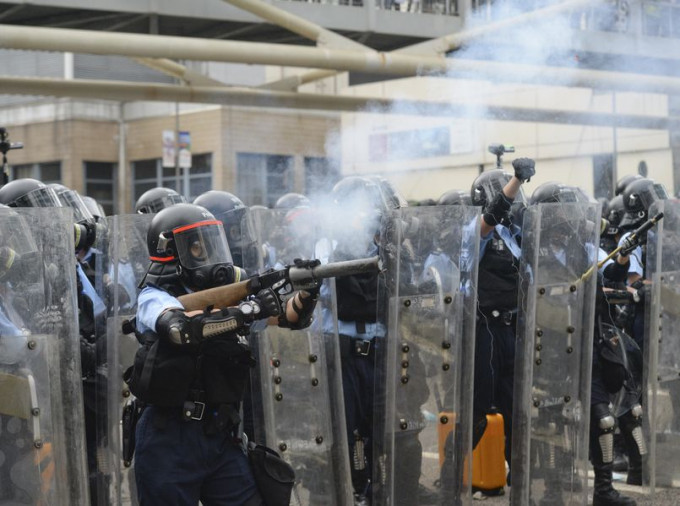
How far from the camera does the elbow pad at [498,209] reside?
6102 mm

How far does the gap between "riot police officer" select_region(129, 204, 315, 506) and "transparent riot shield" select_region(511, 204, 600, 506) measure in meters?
1.88

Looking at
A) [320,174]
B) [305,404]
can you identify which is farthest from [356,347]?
[320,174]

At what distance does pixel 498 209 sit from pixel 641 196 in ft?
7.60

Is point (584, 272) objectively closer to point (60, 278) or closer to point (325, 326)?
point (325, 326)

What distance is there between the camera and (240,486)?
14.3 ft

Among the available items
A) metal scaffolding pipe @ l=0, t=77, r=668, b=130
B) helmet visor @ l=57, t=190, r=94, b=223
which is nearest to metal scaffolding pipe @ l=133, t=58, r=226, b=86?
metal scaffolding pipe @ l=0, t=77, r=668, b=130

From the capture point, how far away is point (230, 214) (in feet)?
20.4

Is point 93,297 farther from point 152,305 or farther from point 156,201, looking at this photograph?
point 156,201

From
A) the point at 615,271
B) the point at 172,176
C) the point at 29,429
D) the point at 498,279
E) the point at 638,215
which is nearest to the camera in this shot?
the point at 29,429

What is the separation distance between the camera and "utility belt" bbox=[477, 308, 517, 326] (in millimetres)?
6602

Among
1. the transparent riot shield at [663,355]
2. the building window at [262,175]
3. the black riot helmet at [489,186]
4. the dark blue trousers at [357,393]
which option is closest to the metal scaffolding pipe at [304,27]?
the black riot helmet at [489,186]

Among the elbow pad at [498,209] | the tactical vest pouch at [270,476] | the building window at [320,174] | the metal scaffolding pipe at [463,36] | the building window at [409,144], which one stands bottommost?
the tactical vest pouch at [270,476]

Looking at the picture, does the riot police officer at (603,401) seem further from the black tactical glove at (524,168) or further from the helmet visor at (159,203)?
the helmet visor at (159,203)

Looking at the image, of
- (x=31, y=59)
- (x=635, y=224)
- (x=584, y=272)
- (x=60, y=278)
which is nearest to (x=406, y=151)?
(x=635, y=224)
